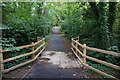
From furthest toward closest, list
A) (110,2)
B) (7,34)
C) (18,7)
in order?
(110,2) < (7,34) < (18,7)

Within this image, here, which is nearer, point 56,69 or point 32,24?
point 56,69

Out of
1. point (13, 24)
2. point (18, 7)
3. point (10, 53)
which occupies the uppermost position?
point (18, 7)

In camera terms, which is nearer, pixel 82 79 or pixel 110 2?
pixel 82 79

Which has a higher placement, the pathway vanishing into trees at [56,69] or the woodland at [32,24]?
the woodland at [32,24]

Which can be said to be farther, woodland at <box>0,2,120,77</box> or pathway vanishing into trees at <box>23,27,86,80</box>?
woodland at <box>0,2,120,77</box>

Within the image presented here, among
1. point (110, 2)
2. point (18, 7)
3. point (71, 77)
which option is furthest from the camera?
point (110, 2)

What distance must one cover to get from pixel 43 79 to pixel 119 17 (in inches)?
352

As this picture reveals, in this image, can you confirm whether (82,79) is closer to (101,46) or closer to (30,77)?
(30,77)

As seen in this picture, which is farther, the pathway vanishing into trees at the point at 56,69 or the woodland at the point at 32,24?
the woodland at the point at 32,24

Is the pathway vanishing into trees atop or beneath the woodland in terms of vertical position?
beneath

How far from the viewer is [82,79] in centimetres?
312

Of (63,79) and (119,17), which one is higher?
(119,17)

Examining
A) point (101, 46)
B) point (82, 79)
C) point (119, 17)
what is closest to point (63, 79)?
point (82, 79)

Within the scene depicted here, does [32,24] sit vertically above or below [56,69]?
above
